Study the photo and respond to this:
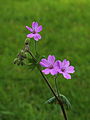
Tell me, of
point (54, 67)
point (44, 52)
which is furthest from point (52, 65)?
point (44, 52)

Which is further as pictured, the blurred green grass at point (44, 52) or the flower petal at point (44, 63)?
the blurred green grass at point (44, 52)

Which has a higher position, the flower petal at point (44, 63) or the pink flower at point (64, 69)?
the flower petal at point (44, 63)

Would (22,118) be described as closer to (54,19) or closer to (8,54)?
(8,54)

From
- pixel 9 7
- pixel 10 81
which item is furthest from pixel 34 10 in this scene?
pixel 10 81

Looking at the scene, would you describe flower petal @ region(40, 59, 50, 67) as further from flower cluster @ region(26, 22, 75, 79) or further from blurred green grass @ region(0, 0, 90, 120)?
blurred green grass @ region(0, 0, 90, 120)

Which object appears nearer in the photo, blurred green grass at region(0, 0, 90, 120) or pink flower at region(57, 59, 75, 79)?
pink flower at region(57, 59, 75, 79)

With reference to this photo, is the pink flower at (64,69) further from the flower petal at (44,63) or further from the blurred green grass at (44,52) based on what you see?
the blurred green grass at (44,52)

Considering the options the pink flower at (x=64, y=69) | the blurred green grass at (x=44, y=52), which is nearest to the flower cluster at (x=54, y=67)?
the pink flower at (x=64, y=69)

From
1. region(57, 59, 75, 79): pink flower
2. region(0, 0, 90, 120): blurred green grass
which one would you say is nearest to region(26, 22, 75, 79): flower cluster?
region(57, 59, 75, 79): pink flower
